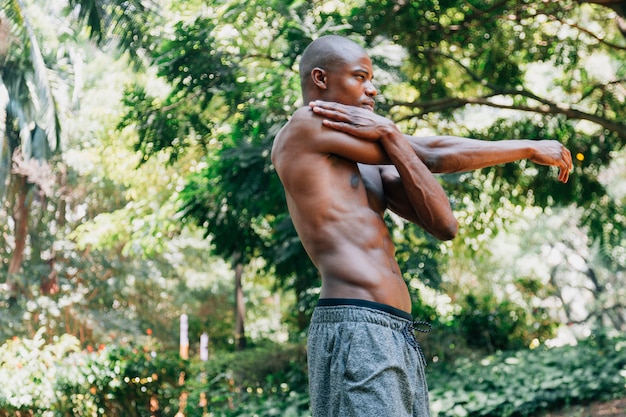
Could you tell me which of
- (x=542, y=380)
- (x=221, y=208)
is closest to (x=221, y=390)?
(x=221, y=208)

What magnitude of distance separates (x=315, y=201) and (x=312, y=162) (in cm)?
12

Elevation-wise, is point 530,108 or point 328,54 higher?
point 530,108

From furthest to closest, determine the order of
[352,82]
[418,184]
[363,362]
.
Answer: [352,82], [418,184], [363,362]

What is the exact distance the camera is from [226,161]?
699 centimetres

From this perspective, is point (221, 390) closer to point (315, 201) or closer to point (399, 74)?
point (399, 74)

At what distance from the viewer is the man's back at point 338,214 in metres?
2.23

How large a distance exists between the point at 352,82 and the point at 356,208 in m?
0.38

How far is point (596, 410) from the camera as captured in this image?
6441 mm

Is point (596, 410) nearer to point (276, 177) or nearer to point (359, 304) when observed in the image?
point (276, 177)

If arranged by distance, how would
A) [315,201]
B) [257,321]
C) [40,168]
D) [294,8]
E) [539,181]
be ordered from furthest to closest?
1. [257,321]
2. [40,168]
3. [539,181]
4. [294,8]
5. [315,201]

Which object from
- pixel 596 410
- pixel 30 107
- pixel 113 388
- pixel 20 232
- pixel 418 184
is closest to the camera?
pixel 418 184

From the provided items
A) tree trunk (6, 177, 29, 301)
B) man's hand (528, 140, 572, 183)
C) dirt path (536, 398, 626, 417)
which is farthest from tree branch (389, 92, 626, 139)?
tree trunk (6, 177, 29, 301)

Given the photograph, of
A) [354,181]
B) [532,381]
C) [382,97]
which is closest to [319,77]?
[354,181]

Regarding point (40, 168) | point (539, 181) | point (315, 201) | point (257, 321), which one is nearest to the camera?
point (315, 201)
